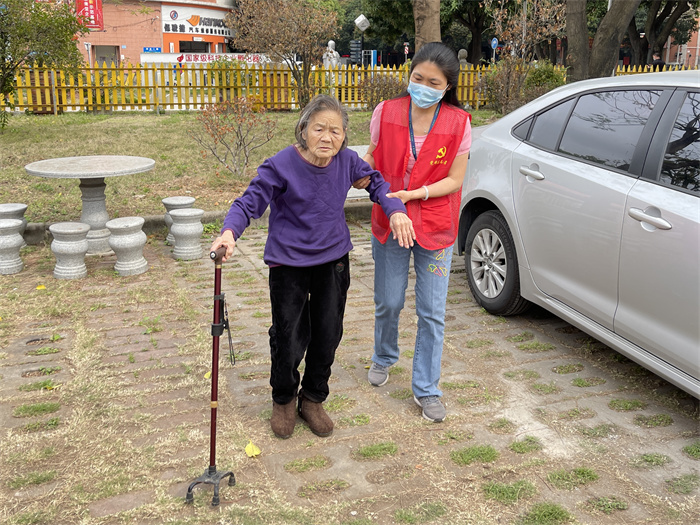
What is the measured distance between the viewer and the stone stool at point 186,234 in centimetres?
650

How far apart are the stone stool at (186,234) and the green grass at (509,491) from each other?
4196mm

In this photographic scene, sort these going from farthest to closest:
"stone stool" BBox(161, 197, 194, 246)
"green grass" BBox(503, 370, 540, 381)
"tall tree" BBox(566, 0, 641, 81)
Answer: "tall tree" BBox(566, 0, 641, 81) → "stone stool" BBox(161, 197, 194, 246) → "green grass" BBox(503, 370, 540, 381)

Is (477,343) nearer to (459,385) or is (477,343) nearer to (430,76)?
(459,385)

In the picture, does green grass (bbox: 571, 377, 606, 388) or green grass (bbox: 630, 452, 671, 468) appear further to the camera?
green grass (bbox: 571, 377, 606, 388)

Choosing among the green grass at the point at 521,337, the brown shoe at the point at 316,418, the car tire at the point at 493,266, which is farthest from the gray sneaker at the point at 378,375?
the car tire at the point at 493,266

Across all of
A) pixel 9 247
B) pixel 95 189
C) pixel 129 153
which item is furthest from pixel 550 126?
pixel 129 153

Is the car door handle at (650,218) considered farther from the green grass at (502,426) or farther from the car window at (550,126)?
the green grass at (502,426)

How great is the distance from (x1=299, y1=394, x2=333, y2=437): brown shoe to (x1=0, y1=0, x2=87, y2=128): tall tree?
10.2m

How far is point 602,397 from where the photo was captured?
157 inches

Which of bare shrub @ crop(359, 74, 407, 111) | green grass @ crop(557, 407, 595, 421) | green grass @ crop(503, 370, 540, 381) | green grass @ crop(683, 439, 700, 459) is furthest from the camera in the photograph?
bare shrub @ crop(359, 74, 407, 111)

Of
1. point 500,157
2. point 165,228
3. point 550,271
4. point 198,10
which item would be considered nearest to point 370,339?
point 550,271

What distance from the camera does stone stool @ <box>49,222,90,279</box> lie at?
5902 millimetres

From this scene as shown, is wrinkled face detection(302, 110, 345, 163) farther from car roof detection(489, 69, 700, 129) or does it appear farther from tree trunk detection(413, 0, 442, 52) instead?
tree trunk detection(413, 0, 442, 52)

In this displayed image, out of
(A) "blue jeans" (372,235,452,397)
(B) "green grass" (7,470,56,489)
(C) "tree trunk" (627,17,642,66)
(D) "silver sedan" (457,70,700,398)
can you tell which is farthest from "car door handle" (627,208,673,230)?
(C) "tree trunk" (627,17,642,66)
